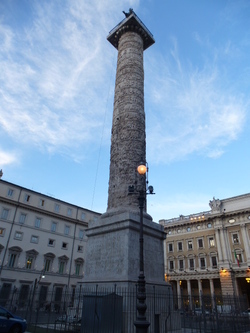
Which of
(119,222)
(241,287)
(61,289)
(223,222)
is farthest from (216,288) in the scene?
(119,222)

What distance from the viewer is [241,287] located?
40031mm

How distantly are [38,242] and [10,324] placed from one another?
25723mm

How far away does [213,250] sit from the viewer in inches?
1686

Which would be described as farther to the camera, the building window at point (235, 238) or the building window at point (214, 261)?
the building window at point (214, 261)

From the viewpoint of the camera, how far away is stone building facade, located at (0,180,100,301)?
102 ft

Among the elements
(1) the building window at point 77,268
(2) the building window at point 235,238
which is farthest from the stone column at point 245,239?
(1) the building window at point 77,268

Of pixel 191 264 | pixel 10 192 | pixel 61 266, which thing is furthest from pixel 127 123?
pixel 191 264

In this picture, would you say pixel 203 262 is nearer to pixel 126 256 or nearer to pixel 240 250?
pixel 240 250

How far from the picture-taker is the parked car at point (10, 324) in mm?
10062

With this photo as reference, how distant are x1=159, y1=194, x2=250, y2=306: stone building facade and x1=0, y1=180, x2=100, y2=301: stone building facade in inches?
712

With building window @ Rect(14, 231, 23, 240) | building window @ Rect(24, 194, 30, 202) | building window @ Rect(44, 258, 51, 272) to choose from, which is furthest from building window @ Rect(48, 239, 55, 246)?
building window @ Rect(24, 194, 30, 202)

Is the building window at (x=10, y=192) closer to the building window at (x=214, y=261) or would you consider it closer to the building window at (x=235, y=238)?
the building window at (x=214, y=261)

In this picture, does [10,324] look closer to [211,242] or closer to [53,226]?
[53,226]

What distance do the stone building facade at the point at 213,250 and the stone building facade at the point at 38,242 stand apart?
18.1 m
